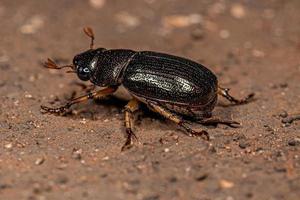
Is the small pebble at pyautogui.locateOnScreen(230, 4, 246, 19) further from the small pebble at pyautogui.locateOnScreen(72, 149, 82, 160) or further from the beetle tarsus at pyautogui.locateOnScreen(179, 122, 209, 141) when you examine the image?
the small pebble at pyautogui.locateOnScreen(72, 149, 82, 160)

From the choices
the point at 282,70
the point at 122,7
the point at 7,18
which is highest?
the point at 282,70

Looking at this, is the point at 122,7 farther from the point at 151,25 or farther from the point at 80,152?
the point at 80,152

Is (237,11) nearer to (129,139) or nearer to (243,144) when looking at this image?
(243,144)

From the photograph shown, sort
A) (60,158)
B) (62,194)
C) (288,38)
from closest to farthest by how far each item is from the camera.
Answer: (62,194), (60,158), (288,38)

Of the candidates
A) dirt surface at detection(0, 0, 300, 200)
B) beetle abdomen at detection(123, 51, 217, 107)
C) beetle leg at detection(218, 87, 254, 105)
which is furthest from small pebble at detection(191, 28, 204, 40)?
beetle abdomen at detection(123, 51, 217, 107)

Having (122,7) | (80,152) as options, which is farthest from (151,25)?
(80,152)

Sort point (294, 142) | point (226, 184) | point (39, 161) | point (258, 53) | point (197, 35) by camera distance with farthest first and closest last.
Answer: point (197, 35), point (258, 53), point (294, 142), point (39, 161), point (226, 184)

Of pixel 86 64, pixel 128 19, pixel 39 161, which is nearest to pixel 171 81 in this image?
pixel 86 64

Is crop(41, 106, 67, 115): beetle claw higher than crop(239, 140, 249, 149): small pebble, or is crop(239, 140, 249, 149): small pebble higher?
crop(239, 140, 249, 149): small pebble
